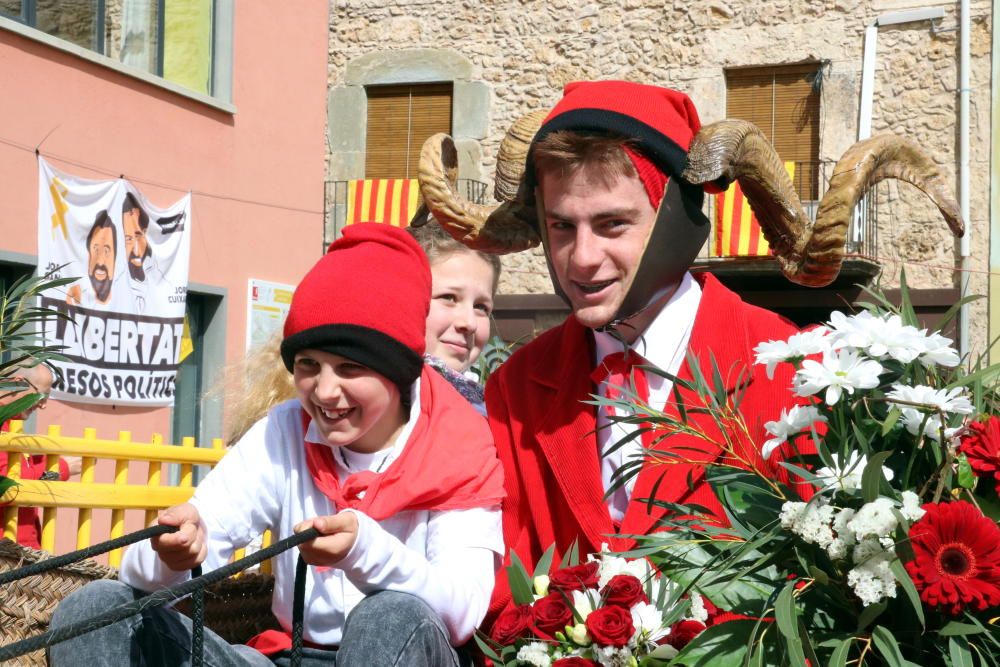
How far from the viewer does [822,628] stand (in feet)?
5.89

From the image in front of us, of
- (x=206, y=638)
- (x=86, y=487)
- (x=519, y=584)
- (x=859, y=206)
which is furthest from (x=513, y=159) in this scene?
(x=859, y=206)

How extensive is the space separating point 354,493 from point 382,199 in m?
A: 14.4

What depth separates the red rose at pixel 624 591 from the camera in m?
1.98

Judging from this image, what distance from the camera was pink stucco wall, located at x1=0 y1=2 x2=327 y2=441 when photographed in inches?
376

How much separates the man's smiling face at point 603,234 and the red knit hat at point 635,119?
0.20ft

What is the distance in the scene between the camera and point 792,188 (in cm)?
269

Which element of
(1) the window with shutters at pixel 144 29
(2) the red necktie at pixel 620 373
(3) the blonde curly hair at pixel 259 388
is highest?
(1) the window with shutters at pixel 144 29

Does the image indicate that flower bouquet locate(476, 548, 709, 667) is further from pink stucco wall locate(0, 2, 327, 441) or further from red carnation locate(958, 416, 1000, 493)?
pink stucco wall locate(0, 2, 327, 441)

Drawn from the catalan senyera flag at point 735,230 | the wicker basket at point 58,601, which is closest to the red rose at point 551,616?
the wicker basket at point 58,601

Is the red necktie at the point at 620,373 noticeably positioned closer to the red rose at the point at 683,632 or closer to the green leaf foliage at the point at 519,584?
the green leaf foliage at the point at 519,584

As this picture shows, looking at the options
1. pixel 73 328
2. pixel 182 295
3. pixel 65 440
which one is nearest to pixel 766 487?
pixel 65 440

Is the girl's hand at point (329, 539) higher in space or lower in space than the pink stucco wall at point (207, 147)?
lower

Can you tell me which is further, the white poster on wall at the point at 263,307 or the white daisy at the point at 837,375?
the white poster on wall at the point at 263,307

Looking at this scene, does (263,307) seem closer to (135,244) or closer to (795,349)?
(135,244)
